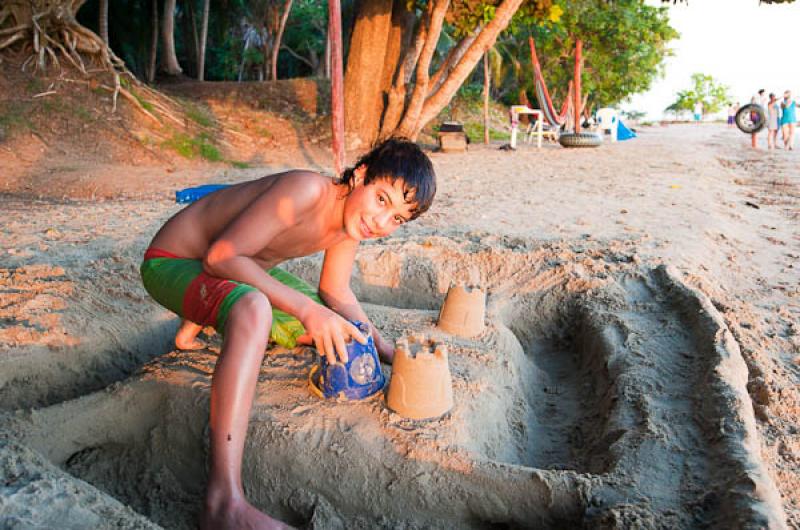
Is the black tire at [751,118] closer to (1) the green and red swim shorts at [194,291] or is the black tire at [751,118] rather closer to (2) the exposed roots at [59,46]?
(2) the exposed roots at [59,46]

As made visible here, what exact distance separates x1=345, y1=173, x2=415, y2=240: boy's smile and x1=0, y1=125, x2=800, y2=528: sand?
587 millimetres

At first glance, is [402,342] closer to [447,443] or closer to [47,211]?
[447,443]

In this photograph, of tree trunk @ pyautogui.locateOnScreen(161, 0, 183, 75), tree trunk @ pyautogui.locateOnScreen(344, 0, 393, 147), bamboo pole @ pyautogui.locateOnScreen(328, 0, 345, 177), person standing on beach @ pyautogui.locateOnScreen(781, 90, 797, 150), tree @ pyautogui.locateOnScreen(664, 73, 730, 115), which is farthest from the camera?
tree @ pyautogui.locateOnScreen(664, 73, 730, 115)

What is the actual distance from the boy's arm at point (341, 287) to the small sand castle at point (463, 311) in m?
0.32

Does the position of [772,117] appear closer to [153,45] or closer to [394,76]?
[394,76]

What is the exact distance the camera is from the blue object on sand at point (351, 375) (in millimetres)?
1902

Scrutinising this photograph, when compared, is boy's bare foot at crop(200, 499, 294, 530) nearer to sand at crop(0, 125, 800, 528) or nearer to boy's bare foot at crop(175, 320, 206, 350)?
sand at crop(0, 125, 800, 528)

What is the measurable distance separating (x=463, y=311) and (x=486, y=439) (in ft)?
2.27

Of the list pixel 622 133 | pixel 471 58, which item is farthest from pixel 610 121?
pixel 471 58

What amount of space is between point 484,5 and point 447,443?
734 cm

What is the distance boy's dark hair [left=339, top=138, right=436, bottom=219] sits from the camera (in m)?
1.90

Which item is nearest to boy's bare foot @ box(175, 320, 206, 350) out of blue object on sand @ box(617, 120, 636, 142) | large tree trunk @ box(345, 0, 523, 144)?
large tree trunk @ box(345, 0, 523, 144)

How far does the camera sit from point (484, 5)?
25.9 feet

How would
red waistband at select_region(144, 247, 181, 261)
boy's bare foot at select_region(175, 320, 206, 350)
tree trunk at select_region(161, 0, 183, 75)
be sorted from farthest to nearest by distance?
tree trunk at select_region(161, 0, 183, 75), boy's bare foot at select_region(175, 320, 206, 350), red waistband at select_region(144, 247, 181, 261)
